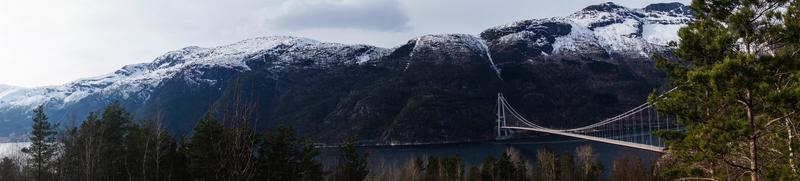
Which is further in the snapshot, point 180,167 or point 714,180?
point 180,167

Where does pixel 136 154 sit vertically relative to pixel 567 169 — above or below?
above

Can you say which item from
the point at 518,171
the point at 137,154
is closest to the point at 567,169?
the point at 518,171

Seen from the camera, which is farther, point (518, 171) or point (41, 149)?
point (518, 171)

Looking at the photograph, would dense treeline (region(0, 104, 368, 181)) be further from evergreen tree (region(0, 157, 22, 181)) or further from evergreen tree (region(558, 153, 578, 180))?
evergreen tree (region(558, 153, 578, 180))

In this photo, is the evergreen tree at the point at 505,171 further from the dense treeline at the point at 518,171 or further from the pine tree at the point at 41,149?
the pine tree at the point at 41,149

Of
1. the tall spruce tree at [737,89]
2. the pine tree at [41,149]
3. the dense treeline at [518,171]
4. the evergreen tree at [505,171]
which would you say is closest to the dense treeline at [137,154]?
the pine tree at [41,149]

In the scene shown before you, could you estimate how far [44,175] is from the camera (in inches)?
1095

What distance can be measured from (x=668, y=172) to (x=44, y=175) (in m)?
27.4

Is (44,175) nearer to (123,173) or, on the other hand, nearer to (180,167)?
(123,173)

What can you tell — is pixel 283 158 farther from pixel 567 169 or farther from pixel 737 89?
pixel 567 169

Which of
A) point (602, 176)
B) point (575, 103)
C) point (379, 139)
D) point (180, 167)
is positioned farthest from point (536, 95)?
point (180, 167)

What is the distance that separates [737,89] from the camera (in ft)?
35.3

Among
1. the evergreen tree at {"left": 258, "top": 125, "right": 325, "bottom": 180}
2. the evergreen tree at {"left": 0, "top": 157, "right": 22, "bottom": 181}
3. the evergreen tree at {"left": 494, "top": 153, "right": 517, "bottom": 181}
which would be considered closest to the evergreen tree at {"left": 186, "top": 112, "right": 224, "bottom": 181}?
the evergreen tree at {"left": 258, "top": 125, "right": 325, "bottom": 180}

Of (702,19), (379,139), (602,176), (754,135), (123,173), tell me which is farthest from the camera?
(379,139)
